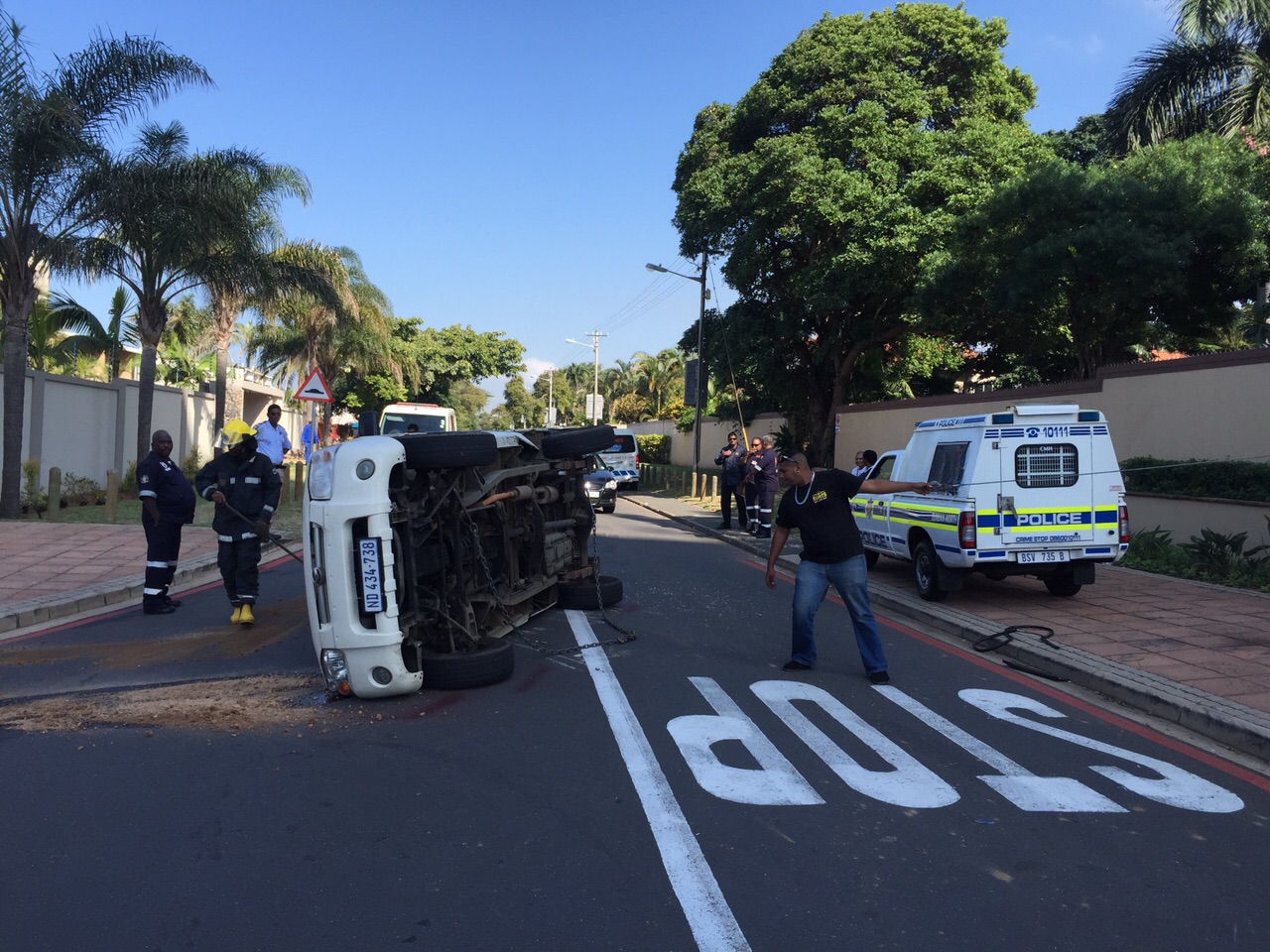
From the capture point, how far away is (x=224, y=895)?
12.5 ft

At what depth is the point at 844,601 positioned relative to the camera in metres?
7.41

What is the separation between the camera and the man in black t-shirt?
7.31 m

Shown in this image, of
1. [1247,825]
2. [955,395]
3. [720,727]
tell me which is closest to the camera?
[1247,825]

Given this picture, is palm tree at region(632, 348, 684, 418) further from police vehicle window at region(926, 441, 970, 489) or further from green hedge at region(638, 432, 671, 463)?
police vehicle window at region(926, 441, 970, 489)

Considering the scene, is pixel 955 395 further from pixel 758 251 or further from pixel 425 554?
pixel 425 554

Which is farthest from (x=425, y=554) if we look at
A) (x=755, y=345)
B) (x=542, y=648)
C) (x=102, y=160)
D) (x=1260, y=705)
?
(x=755, y=345)

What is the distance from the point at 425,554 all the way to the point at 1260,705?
5.56 metres

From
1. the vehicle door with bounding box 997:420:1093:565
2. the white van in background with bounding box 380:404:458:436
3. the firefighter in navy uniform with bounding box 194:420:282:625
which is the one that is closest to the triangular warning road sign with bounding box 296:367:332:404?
the white van in background with bounding box 380:404:458:436

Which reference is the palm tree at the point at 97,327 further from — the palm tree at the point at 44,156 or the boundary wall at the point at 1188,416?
the boundary wall at the point at 1188,416

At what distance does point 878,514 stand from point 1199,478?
4.79 m

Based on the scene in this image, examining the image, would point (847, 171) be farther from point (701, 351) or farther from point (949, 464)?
point (949, 464)

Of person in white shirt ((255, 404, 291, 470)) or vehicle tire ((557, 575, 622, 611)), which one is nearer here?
vehicle tire ((557, 575, 622, 611))

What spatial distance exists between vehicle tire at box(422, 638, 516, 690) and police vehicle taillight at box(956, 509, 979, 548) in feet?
16.9

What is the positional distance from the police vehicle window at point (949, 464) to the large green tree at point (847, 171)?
13628mm
